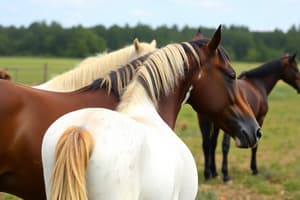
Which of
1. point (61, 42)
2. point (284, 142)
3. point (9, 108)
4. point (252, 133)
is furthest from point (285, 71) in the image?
point (61, 42)

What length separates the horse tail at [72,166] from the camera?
70.0 inches

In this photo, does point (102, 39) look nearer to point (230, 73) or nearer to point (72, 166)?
point (230, 73)

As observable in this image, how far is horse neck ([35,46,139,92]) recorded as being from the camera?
3939 mm

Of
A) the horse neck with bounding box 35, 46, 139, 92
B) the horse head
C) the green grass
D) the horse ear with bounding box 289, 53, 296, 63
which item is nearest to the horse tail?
the horse head

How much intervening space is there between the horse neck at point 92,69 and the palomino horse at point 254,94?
12.8ft

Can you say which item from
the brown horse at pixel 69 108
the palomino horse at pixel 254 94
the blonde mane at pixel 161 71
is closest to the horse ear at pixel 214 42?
the brown horse at pixel 69 108

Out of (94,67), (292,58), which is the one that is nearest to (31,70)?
(292,58)

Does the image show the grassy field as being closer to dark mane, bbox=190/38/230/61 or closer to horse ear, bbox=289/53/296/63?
horse ear, bbox=289/53/296/63

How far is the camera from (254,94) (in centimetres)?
809

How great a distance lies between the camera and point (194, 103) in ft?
11.5

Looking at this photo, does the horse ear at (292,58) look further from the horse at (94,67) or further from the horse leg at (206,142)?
the horse at (94,67)

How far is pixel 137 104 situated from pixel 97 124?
2.12ft

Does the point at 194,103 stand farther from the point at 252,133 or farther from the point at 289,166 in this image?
the point at 289,166

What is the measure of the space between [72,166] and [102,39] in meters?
41.3
